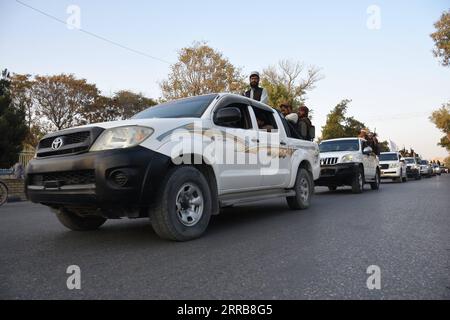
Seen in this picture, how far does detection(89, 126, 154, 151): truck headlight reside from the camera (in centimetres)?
341

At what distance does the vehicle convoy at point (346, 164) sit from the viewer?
9828mm

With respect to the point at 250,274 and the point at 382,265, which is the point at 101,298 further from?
the point at 382,265

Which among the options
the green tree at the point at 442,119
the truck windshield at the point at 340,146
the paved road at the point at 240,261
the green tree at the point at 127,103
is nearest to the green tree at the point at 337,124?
the green tree at the point at 442,119

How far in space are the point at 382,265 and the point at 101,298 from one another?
6.63ft

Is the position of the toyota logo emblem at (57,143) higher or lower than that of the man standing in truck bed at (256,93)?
lower

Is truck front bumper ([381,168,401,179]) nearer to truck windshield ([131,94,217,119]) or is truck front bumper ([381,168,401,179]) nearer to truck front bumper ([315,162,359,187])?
truck front bumper ([315,162,359,187])

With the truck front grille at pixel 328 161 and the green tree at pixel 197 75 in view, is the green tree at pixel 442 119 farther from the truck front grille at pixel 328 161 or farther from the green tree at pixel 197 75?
the truck front grille at pixel 328 161

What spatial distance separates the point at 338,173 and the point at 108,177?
7.71 metres

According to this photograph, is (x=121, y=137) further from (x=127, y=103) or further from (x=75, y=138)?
(x=127, y=103)

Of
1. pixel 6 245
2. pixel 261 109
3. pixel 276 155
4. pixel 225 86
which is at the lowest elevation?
pixel 6 245

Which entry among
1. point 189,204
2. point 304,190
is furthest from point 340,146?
point 189,204

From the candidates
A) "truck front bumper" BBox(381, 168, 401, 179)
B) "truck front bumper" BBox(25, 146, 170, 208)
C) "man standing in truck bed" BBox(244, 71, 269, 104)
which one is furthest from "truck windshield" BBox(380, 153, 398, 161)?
"truck front bumper" BBox(25, 146, 170, 208)
